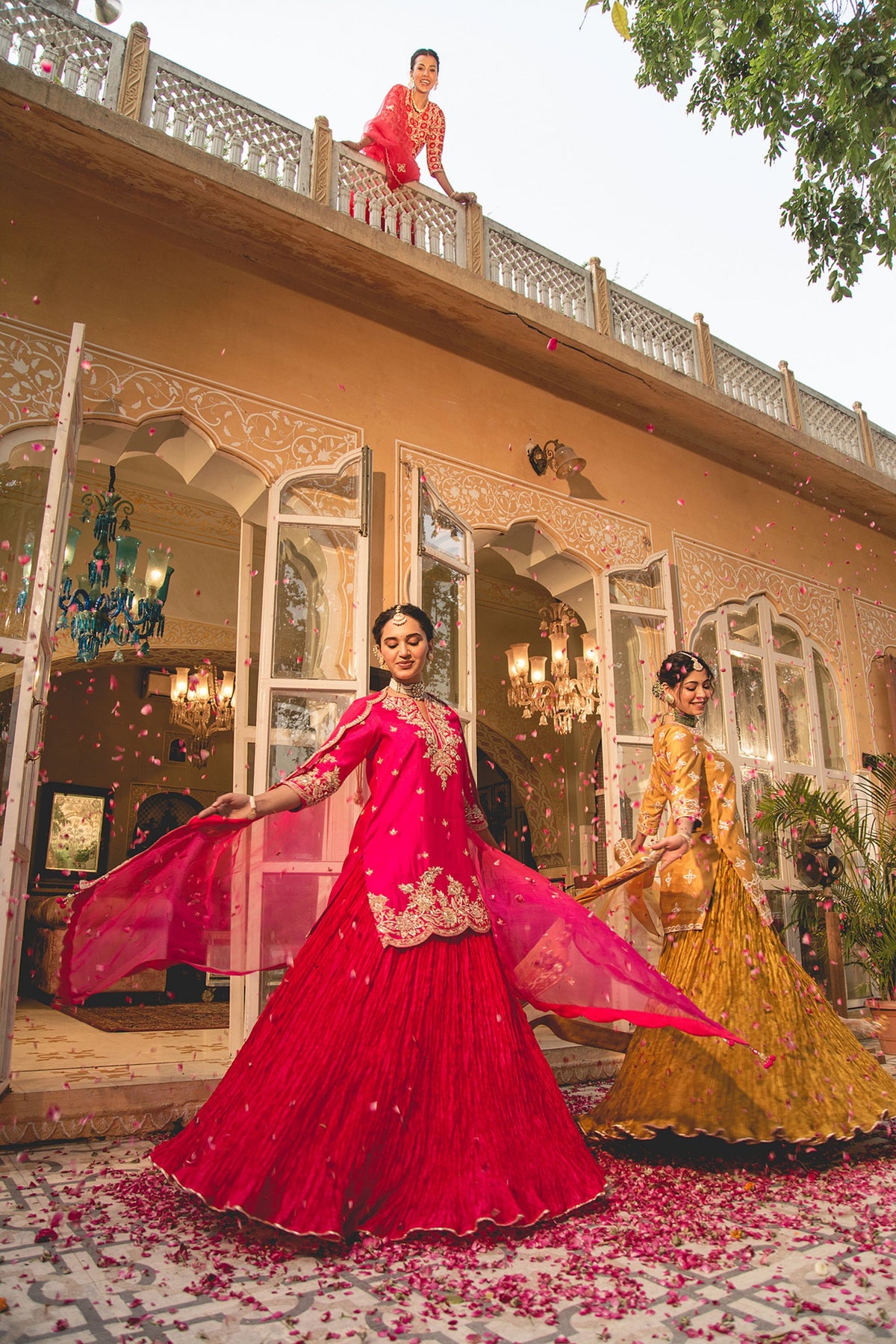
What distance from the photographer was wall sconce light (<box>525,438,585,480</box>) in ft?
15.4

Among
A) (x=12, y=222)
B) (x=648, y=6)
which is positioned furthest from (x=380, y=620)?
(x=648, y=6)

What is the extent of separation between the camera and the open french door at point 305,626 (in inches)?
135

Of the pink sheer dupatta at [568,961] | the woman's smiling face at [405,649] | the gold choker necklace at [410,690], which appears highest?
the woman's smiling face at [405,649]

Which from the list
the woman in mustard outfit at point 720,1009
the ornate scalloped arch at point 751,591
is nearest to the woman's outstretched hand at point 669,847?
the woman in mustard outfit at point 720,1009

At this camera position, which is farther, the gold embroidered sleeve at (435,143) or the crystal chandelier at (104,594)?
the gold embroidered sleeve at (435,143)

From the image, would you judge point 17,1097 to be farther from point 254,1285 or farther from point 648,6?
point 648,6

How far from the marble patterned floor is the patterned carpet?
2.85 feet

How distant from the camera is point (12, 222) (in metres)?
3.48

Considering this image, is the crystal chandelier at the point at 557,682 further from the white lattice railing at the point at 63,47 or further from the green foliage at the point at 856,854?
the white lattice railing at the point at 63,47

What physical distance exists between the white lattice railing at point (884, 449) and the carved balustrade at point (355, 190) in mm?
A: 686

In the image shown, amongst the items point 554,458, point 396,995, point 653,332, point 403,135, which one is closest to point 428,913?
point 396,995

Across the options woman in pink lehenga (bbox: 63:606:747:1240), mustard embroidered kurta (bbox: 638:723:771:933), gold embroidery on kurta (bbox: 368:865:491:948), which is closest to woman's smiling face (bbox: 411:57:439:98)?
woman in pink lehenga (bbox: 63:606:747:1240)

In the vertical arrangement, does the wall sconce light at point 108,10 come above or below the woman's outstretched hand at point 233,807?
above

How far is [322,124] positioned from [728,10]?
6.03 ft
